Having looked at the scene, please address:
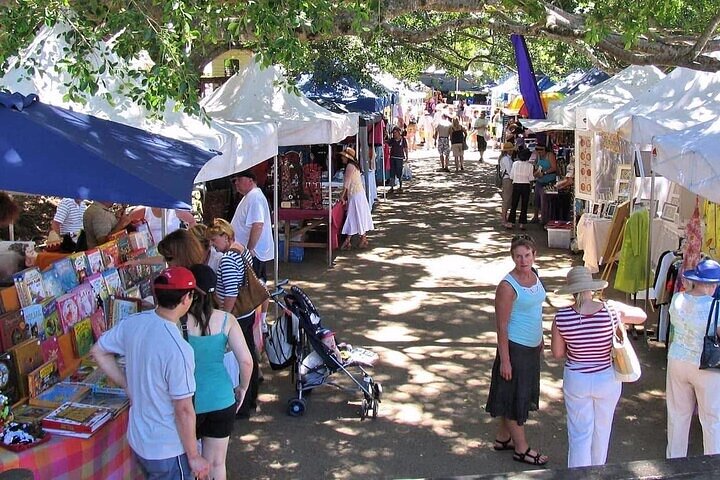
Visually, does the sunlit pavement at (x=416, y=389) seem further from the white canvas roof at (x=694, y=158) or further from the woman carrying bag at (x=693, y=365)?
the white canvas roof at (x=694, y=158)

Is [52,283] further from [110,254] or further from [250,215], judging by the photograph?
[250,215]

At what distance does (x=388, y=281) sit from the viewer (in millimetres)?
10789

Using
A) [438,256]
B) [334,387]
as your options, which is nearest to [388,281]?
[438,256]

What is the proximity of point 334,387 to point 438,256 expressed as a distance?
20.3 feet

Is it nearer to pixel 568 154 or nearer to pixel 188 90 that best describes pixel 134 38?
pixel 188 90

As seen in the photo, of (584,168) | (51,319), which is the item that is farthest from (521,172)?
(51,319)

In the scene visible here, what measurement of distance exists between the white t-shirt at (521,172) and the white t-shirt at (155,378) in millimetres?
11486

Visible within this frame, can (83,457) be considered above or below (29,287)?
below

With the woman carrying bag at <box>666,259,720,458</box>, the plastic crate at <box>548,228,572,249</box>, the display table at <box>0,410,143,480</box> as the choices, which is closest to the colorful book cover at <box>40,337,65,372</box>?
A: the display table at <box>0,410,143,480</box>

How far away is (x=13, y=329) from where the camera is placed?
4301 mm

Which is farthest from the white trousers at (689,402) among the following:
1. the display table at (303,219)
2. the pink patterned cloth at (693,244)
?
the display table at (303,219)

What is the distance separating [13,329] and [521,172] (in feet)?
37.1

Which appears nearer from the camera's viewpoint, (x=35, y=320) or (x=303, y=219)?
(x=35, y=320)

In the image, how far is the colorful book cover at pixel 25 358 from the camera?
13.8 ft
